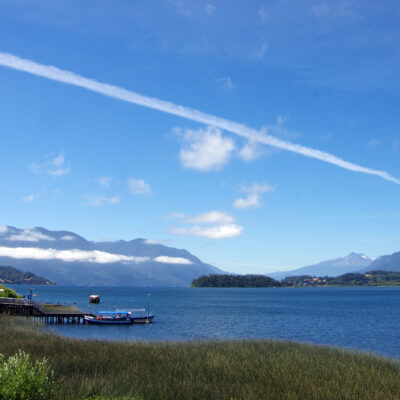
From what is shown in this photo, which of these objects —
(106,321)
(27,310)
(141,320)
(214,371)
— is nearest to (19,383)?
(214,371)

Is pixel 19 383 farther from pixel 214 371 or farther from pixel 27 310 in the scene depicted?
pixel 27 310

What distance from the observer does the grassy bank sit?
1702 cm

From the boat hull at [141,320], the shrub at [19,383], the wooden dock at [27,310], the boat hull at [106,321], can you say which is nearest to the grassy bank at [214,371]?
the shrub at [19,383]

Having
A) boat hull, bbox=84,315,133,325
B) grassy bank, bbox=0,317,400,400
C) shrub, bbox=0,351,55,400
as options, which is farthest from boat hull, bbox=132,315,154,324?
shrub, bbox=0,351,55,400

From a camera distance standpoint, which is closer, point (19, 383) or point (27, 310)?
point (19, 383)

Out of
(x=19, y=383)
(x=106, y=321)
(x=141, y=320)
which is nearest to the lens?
(x=19, y=383)

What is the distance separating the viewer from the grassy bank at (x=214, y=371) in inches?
670

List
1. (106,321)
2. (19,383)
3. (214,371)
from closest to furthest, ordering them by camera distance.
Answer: (19,383) < (214,371) < (106,321)

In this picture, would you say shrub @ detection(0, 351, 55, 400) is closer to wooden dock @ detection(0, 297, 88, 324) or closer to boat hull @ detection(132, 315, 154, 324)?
wooden dock @ detection(0, 297, 88, 324)

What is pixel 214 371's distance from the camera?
22.7 meters

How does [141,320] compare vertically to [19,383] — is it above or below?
below

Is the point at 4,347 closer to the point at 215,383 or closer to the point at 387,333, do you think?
the point at 215,383

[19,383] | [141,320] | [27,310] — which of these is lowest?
[141,320]

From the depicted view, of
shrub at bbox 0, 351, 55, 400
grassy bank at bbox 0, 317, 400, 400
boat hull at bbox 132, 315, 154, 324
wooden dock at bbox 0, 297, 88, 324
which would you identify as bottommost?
boat hull at bbox 132, 315, 154, 324
